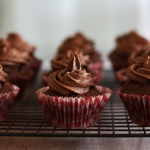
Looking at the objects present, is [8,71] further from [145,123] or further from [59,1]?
[59,1]

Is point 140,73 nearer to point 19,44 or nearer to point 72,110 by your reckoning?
point 72,110

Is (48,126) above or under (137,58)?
under

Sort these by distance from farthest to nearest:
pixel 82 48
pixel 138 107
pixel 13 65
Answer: pixel 82 48 → pixel 13 65 → pixel 138 107

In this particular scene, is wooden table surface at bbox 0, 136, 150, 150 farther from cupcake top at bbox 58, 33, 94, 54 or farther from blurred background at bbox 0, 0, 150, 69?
blurred background at bbox 0, 0, 150, 69

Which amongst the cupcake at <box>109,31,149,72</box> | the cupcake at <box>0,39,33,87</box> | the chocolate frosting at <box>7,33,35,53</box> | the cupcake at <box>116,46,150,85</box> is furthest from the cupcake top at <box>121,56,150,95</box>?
the chocolate frosting at <box>7,33,35,53</box>

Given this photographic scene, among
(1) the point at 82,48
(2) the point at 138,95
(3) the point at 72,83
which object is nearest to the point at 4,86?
(3) the point at 72,83

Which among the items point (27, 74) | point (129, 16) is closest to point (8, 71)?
point (27, 74)

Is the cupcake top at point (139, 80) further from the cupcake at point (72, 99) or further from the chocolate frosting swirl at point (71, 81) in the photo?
the chocolate frosting swirl at point (71, 81)
